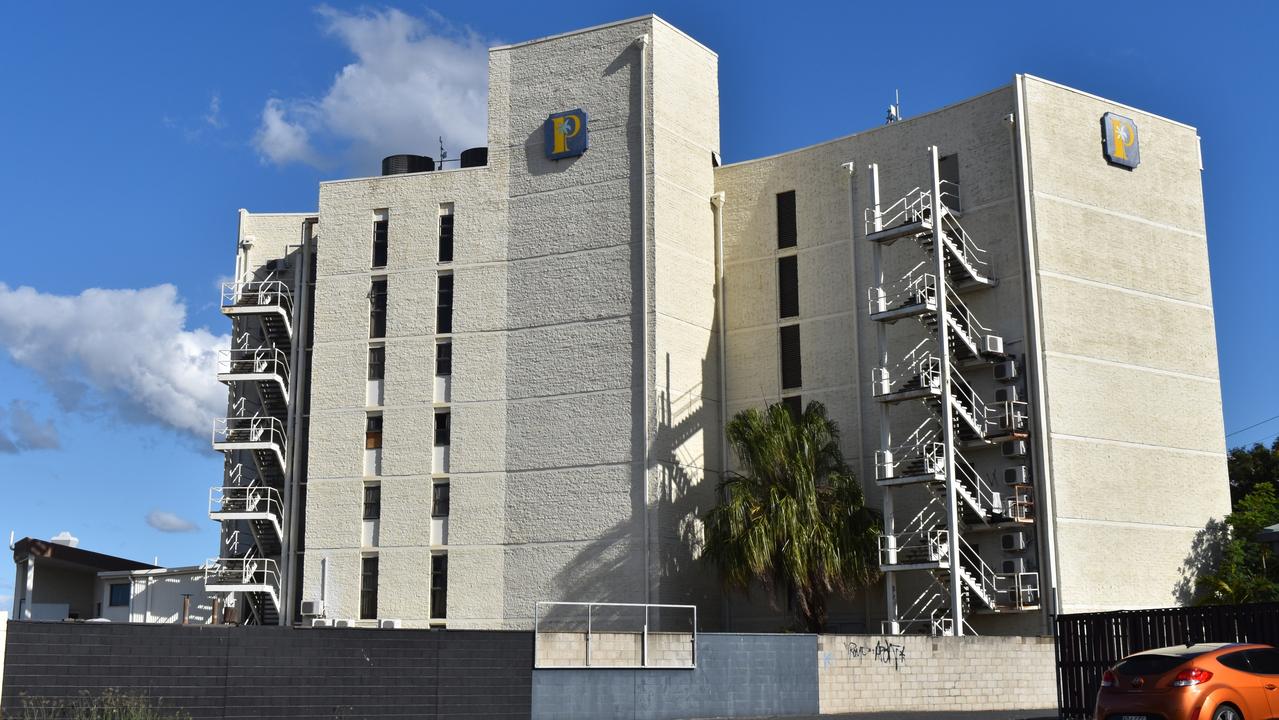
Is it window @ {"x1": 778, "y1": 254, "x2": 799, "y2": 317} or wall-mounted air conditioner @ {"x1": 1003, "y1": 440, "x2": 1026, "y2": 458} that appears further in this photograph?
window @ {"x1": 778, "y1": 254, "x2": 799, "y2": 317}

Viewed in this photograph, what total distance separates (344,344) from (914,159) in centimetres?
1987

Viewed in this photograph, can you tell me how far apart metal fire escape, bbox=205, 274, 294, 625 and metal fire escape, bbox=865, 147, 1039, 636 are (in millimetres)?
21175

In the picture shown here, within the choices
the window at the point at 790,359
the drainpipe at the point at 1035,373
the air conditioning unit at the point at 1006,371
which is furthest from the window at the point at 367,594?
the drainpipe at the point at 1035,373

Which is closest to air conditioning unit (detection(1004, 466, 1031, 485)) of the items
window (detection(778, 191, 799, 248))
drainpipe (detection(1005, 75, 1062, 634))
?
drainpipe (detection(1005, 75, 1062, 634))

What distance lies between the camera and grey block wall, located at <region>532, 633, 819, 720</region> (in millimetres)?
30734

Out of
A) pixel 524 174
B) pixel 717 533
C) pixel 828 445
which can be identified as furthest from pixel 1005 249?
pixel 524 174

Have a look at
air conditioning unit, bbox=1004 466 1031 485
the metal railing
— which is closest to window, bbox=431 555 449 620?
the metal railing

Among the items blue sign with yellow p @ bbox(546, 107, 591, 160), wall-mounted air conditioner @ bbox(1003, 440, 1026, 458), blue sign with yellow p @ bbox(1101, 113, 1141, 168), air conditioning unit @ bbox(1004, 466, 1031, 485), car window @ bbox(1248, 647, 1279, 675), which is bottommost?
car window @ bbox(1248, 647, 1279, 675)

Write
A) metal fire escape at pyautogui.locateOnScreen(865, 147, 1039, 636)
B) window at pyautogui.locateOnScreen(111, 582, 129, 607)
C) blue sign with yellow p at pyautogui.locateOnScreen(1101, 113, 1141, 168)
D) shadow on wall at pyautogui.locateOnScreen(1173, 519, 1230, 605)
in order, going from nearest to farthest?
metal fire escape at pyautogui.locateOnScreen(865, 147, 1039, 636) → shadow on wall at pyautogui.locateOnScreen(1173, 519, 1230, 605) → blue sign with yellow p at pyautogui.locateOnScreen(1101, 113, 1141, 168) → window at pyautogui.locateOnScreen(111, 582, 129, 607)

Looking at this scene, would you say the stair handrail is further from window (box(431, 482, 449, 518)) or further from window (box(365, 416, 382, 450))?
window (box(365, 416, 382, 450))

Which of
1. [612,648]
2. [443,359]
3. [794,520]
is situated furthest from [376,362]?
[612,648]

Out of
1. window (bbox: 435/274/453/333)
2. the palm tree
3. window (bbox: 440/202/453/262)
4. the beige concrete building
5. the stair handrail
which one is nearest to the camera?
the palm tree

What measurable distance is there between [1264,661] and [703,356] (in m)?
26.7

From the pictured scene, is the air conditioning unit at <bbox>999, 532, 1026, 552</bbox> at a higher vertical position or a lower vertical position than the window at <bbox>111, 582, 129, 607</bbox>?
higher
